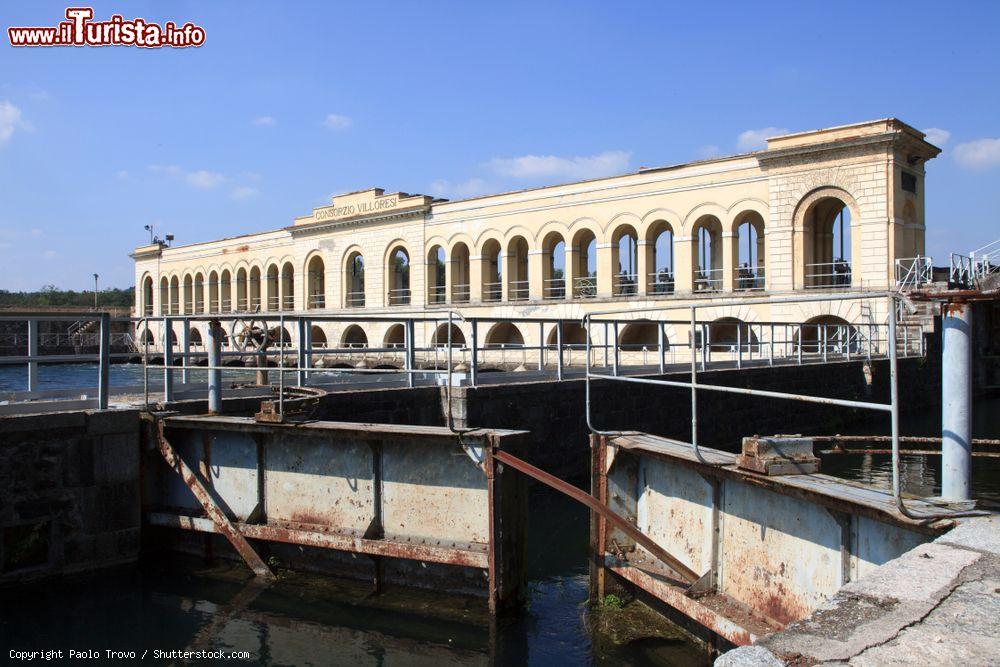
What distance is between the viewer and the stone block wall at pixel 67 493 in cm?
797

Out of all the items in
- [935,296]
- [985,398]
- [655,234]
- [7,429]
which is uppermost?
[655,234]

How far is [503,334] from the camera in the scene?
38.7 meters

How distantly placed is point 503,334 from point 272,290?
19.2 metres

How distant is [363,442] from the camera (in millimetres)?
8109

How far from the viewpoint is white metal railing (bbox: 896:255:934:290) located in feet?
83.6

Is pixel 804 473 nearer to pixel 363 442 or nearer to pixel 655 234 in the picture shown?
pixel 363 442

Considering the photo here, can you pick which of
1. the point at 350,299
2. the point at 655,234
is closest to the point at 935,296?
the point at 655,234

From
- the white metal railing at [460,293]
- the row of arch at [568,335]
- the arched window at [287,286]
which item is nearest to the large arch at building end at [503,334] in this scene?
the row of arch at [568,335]

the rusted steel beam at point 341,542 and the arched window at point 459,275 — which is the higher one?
the arched window at point 459,275

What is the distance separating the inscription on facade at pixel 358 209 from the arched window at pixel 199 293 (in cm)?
1635

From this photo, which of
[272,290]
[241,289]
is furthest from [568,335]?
[241,289]

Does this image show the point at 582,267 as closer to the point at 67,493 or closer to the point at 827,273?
the point at 827,273

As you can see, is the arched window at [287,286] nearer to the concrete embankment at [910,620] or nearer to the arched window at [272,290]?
the arched window at [272,290]

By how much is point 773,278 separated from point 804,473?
24.8 m
